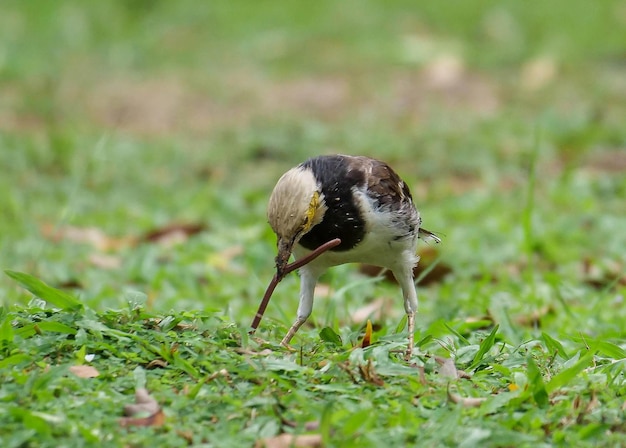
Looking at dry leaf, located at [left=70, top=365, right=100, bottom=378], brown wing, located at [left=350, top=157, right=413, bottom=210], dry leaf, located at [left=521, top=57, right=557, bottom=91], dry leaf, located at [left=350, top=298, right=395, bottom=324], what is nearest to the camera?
dry leaf, located at [left=70, top=365, right=100, bottom=378]

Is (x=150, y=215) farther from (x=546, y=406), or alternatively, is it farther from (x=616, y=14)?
(x=616, y=14)

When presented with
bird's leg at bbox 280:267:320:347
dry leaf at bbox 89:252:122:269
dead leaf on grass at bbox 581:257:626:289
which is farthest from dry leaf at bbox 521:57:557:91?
bird's leg at bbox 280:267:320:347

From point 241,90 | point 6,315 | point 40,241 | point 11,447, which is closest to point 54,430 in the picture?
point 11,447

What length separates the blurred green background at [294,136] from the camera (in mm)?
6777

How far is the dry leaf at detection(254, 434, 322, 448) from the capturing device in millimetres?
3125

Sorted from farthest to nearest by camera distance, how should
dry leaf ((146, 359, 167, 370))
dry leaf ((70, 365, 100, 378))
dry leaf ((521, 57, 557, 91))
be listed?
dry leaf ((521, 57, 557, 91)) → dry leaf ((146, 359, 167, 370)) → dry leaf ((70, 365, 100, 378))

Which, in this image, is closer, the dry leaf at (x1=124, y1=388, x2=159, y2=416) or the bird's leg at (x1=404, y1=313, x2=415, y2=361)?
the dry leaf at (x1=124, y1=388, x2=159, y2=416)

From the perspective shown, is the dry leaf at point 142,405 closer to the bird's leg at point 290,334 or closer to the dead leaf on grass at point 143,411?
the dead leaf on grass at point 143,411

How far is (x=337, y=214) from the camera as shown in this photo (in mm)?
4289

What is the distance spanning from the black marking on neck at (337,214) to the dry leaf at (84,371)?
1.14 m

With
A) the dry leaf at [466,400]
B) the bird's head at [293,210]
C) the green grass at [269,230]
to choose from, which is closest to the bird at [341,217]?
the bird's head at [293,210]

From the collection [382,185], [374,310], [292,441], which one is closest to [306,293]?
[382,185]

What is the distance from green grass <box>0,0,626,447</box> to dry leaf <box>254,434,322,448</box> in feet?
0.11

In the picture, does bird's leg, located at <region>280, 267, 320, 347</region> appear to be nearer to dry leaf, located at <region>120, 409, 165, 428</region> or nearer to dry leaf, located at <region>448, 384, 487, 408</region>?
dry leaf, located at <region>448, 384, 487, 408</region>
